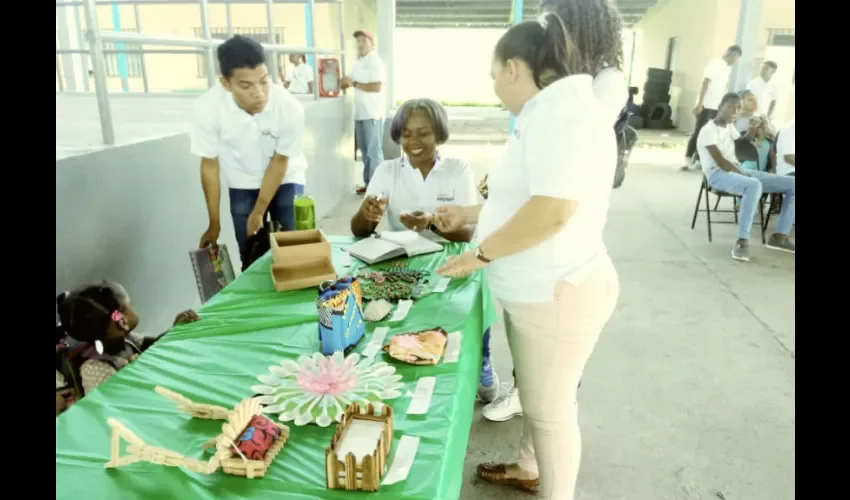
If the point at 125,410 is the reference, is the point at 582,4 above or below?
above

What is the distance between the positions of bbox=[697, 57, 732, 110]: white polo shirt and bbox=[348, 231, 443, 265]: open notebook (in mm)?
6213

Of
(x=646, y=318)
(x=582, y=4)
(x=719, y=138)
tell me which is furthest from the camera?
(x=719, y=138)

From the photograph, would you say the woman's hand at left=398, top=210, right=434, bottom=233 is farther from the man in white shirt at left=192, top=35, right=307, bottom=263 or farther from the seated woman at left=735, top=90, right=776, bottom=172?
the seated woman at left=735, top=90, right=776, bottom=172

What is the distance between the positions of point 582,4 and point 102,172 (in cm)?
183

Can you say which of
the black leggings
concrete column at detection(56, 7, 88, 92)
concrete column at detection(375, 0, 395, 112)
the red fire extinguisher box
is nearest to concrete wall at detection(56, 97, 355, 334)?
the red fire extinguisher box

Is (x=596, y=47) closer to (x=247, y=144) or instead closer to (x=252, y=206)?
(x=247, y=144)

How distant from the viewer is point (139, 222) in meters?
2.35

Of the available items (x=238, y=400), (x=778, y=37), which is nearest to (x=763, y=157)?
(x=238, y=400)

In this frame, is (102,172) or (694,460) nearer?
(694,460)

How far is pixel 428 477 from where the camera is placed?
879 millimetres

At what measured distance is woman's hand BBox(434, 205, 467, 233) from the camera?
1.85 metres
